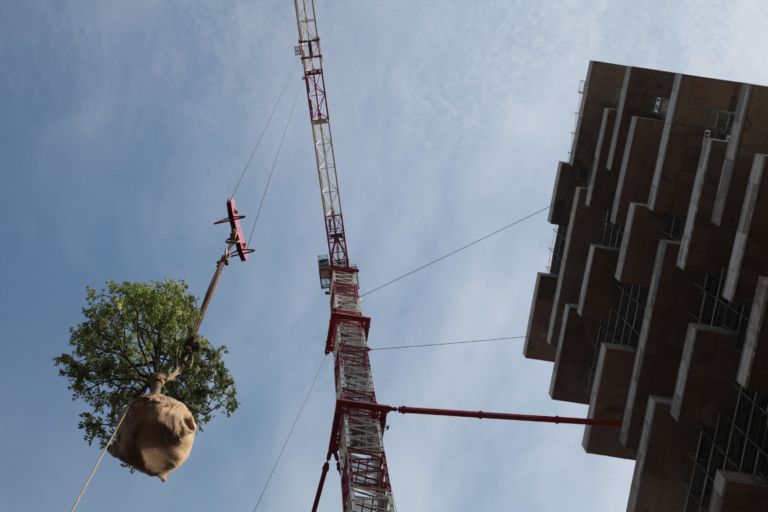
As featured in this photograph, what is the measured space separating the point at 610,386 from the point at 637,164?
31.4ft

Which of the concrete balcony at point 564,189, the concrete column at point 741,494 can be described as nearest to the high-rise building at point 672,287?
the concrete column at point 741,494

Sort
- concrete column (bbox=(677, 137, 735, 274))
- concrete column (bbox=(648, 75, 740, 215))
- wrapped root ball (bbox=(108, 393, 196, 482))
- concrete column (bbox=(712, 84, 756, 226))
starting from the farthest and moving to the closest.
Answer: concrete column (bbox=(648, 75, 740, 215)) → concrete column (bbox=(677, 137, 735, 274)) → concrete column (bbox=(712, 84, 756, 226)) → wrapped root ball (bbox=(108, 393, 196, 482))

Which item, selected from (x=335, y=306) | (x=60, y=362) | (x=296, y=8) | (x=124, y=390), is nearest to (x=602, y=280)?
(x=124, y=390)

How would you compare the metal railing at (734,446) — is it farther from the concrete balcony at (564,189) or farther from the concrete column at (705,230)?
the concrete balcony at (564,189)

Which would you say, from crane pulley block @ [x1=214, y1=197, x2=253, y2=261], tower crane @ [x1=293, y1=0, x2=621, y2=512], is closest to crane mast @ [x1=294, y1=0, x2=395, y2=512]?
tower crane @ [x1=293, y1=0, x2=621, y2=512]

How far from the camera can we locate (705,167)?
1152 inches

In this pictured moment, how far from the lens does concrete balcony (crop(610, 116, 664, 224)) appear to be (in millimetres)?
34812

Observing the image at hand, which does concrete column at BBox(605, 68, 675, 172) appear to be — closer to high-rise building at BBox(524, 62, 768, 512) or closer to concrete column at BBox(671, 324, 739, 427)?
high-rise building at BBox(524, 62, 768, 512)

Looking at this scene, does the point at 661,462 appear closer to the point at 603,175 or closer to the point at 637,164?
the point at 637,164

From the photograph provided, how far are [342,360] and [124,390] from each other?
23.8 metres

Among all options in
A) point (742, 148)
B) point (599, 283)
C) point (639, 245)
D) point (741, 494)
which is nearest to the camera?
point (741, 494)

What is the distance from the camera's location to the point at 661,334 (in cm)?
3219

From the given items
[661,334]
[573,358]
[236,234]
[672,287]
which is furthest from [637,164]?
[236,234]

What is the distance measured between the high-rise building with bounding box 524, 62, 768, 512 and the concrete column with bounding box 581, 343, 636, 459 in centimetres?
6
